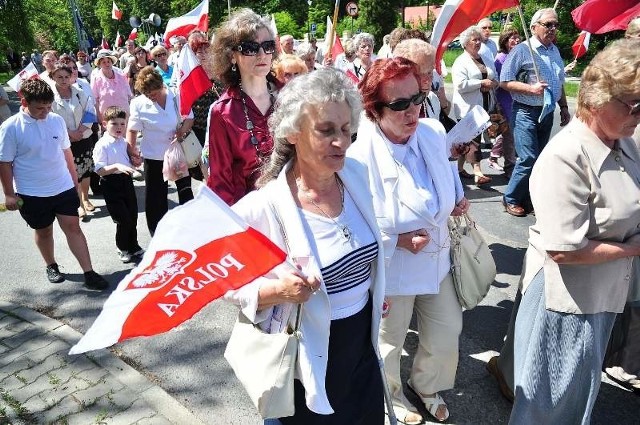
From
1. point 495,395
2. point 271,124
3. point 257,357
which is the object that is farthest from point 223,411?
point 271,124

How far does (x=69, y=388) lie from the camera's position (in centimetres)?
340

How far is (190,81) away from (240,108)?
86.9 inches

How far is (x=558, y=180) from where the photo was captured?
2.19 m

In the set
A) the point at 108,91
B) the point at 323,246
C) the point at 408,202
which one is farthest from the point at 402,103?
the point at 108,91

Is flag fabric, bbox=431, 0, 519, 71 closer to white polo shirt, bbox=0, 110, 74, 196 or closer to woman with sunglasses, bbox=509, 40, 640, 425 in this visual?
woman with sunglasses, bbox=509, 40, 640, 425

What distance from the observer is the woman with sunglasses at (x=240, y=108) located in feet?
9.98

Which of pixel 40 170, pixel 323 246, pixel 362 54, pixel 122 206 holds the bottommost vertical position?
pixel 122 206

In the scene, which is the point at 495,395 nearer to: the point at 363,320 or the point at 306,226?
the point at 363,320

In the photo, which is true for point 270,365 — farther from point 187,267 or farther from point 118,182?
point 118,182

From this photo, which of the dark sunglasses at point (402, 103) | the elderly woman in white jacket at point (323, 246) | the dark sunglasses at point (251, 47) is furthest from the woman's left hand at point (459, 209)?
the dark sunglasses at point (251, 47)

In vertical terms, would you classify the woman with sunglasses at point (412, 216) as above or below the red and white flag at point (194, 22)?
below

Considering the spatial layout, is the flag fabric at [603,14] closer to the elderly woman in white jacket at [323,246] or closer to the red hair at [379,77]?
the red hair at [379,77]

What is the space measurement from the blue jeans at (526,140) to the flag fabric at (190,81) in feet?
10.8

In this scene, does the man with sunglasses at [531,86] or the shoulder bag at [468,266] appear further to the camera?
the man with sunglasses at [531,86]
